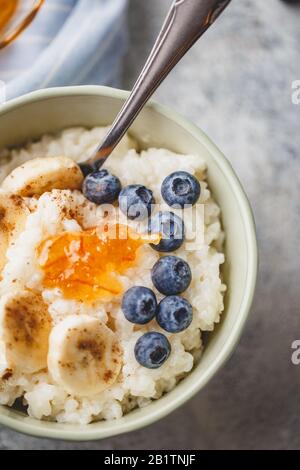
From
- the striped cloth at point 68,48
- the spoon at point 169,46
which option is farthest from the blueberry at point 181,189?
the striped cloth at point 68,48

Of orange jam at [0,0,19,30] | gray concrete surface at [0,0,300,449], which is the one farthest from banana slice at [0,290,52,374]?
orange jam at [0,0,19,30]

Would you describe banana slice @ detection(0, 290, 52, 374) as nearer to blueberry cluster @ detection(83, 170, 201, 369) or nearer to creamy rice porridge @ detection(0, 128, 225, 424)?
creamy rice porridge @ detection(0, 128, 225, 424)

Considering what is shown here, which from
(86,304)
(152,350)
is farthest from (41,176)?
(152,350)

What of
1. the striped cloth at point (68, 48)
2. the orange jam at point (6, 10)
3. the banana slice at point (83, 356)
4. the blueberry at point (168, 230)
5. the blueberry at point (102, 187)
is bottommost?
the banana slice at point (83, 356)

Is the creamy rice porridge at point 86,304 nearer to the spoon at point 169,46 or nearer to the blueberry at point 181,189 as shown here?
the blueberry at point 181,189

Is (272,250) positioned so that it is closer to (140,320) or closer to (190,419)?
(190,419)

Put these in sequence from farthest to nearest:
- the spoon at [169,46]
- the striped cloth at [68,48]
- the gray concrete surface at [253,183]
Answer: the gray concrete surface at [253,183], the striped cloth at [68,48], the spoon at [169,46]
